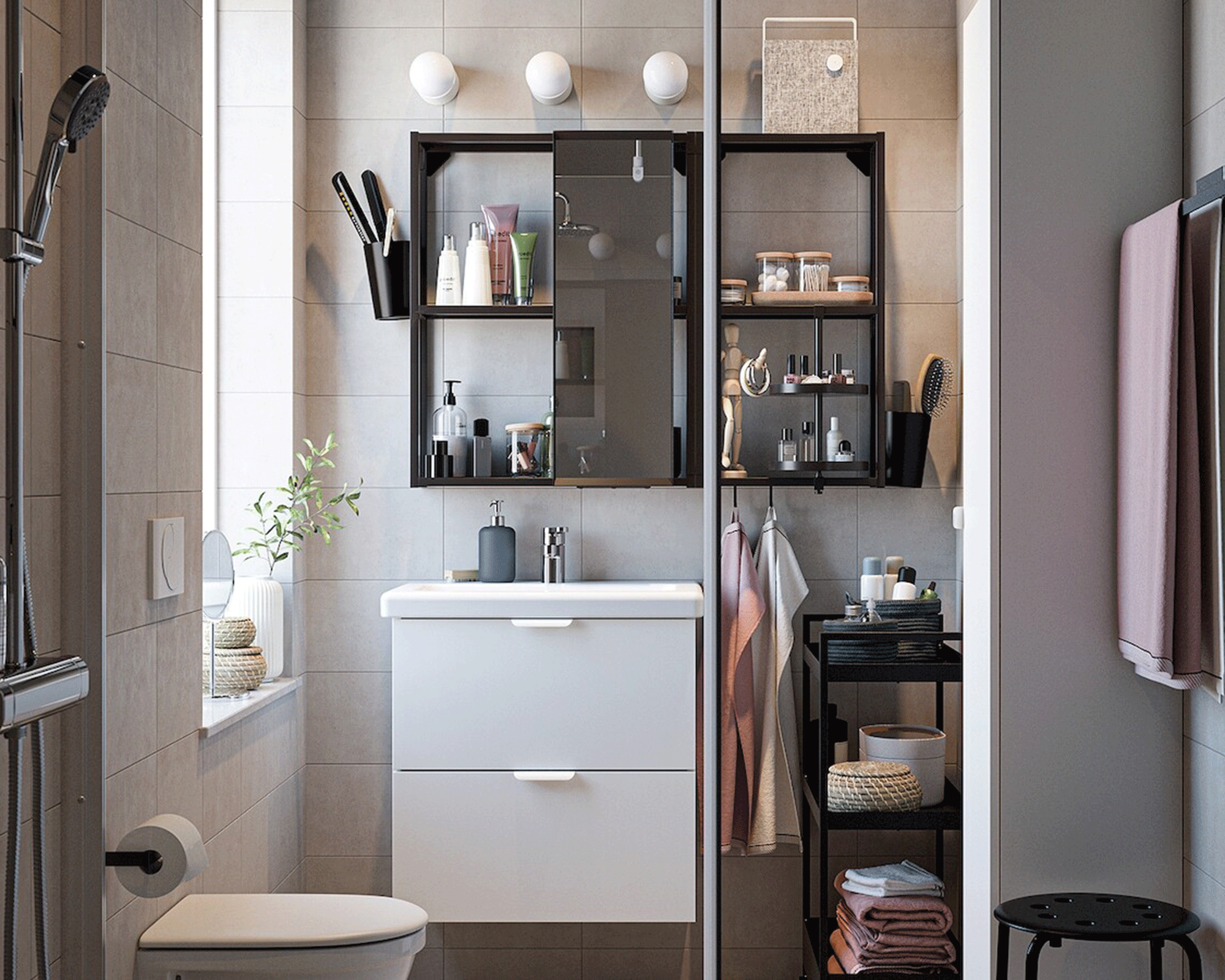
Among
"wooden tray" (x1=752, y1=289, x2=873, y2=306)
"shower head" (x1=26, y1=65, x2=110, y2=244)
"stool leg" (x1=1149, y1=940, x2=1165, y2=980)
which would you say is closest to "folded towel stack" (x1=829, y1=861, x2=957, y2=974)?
"stool leg" (x1=1149, y1=940, x2=1165, y2=980)

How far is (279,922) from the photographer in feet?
5.15

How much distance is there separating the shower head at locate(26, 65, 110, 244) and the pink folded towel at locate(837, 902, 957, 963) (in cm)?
107

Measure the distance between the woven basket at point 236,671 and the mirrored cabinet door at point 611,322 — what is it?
2.06 feet

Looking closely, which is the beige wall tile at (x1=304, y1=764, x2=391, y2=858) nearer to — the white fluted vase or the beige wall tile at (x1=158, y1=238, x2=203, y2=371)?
the white fluted vase

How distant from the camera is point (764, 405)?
4.34 ft

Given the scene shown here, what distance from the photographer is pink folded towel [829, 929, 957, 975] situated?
133 centimetres

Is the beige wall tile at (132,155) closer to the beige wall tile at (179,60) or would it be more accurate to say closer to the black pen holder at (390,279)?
the beige wall tile at (179,60)

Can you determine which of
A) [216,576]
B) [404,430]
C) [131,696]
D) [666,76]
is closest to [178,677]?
[131,696]

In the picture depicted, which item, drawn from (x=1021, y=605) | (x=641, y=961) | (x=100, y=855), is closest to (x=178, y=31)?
(x=100, y=855)

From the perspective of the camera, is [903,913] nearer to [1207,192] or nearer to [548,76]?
[1207,192]

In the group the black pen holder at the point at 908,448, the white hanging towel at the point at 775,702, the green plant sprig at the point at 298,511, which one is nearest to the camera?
the black pen holder at the point at 908,448

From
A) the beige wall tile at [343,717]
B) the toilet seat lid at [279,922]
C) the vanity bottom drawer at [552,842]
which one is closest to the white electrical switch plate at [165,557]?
the toilet seat lid at [279,922]

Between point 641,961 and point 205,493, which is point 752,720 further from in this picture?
point 205,493

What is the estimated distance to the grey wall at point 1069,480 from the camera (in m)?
1.24
